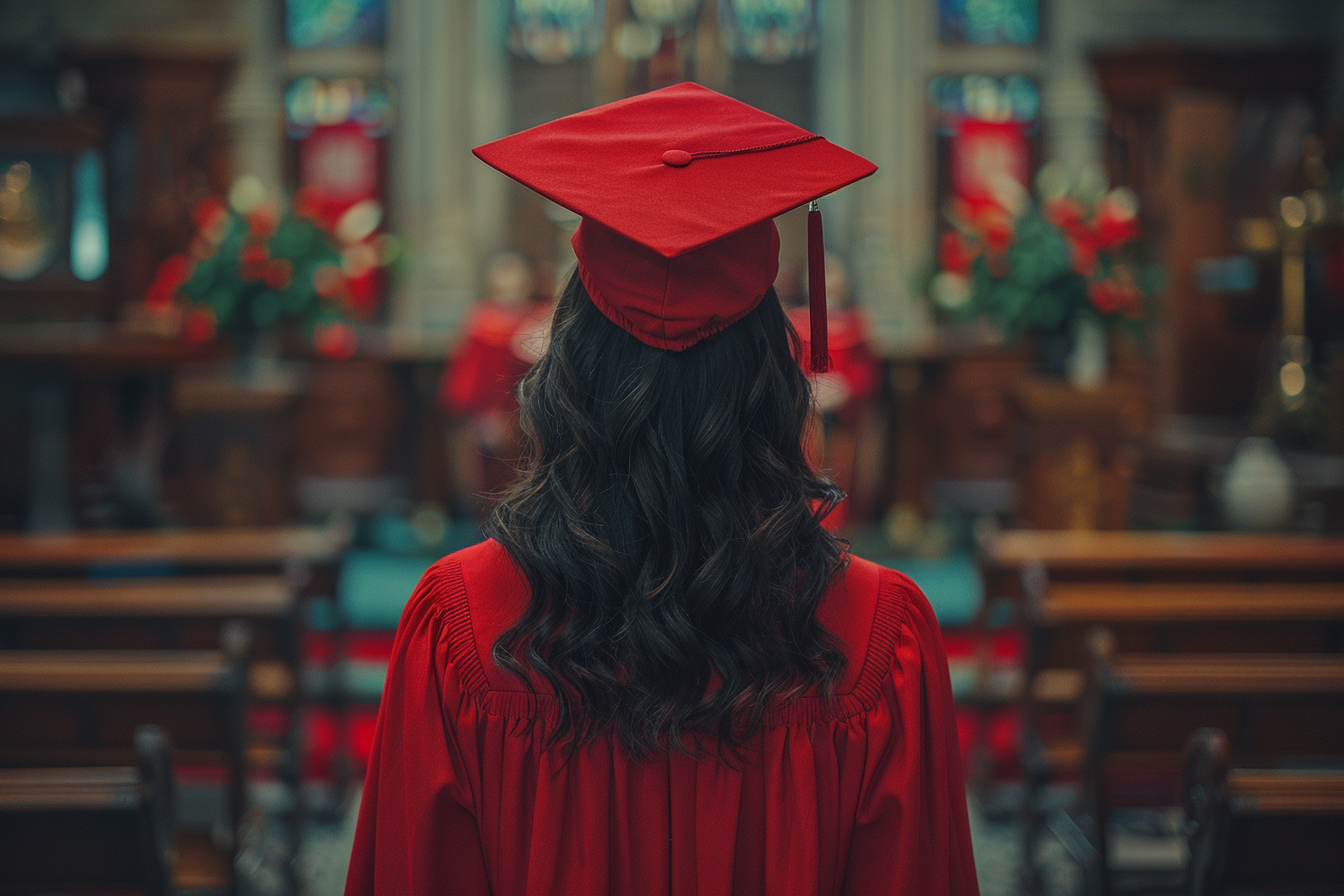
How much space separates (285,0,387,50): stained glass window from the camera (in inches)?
372

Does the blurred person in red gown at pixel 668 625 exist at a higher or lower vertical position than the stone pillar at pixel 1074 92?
lower

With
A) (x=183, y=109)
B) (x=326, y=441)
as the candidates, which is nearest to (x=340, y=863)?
(x=326, y=441)

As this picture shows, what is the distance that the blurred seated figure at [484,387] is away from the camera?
6168 millimetres

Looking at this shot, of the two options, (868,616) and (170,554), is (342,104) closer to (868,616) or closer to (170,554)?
(170,554)

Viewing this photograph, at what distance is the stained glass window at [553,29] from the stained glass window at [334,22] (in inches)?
47.6

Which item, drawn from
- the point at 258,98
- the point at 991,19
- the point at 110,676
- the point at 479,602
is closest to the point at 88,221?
the point at 258,98

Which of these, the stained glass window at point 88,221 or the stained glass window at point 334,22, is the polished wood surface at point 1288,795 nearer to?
the stained glass window at point 88,221

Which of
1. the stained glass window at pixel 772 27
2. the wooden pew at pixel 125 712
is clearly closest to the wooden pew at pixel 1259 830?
the wooden pew at pixel 125 712

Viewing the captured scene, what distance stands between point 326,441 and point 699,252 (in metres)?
6.36

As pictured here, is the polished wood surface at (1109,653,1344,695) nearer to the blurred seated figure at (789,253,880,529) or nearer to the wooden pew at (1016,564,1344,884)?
the wooden pew at (1016,564,1344,884)

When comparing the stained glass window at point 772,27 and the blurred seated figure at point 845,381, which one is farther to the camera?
the stained glass window at point 772,27

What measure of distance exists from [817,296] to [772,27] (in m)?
9.28

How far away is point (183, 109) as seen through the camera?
28.2ft

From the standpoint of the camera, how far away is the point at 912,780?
3.30 ft
